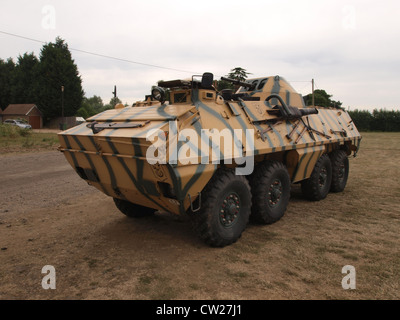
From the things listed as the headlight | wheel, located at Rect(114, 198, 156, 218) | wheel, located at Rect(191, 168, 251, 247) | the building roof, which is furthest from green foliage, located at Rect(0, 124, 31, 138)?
the building roof

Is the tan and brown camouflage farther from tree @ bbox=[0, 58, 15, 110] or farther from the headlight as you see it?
tree @ bbox=[0, 58, 15, 110]

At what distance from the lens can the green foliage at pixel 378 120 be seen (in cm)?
3475

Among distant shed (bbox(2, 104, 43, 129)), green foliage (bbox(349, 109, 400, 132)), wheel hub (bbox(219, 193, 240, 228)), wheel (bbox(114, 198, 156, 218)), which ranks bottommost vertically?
wheel (bbox(114, 198, 156, 218))

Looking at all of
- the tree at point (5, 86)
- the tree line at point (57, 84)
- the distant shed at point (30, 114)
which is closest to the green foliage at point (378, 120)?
the tree line at point (57, 84)

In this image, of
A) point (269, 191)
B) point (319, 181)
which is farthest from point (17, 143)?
point (269, 191)

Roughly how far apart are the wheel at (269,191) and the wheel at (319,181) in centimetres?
127

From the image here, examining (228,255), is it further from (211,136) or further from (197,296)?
(211,136)

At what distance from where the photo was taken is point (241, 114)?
14.9 feet

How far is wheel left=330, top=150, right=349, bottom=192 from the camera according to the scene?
276 inches

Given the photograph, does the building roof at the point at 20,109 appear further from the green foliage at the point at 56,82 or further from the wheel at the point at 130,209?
the wheel at the point at 130,209

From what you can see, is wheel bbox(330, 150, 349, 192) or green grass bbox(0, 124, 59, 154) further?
green grass bbox(0, 124, 59, 154)

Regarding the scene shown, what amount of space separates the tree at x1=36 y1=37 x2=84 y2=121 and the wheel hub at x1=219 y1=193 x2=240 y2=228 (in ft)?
127

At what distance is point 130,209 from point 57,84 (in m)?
38.5
